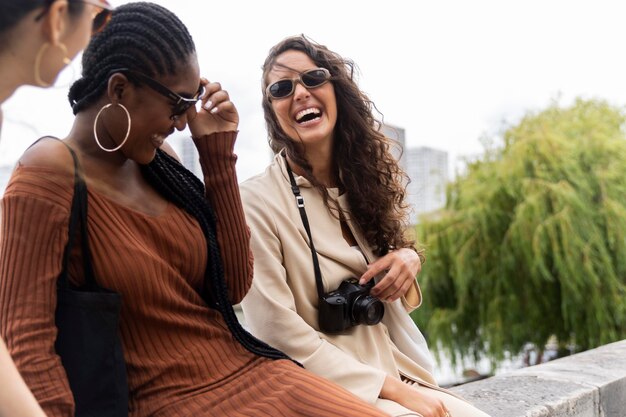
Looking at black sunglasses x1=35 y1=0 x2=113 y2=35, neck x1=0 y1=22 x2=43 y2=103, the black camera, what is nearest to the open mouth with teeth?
the black camera

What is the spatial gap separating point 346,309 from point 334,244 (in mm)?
210

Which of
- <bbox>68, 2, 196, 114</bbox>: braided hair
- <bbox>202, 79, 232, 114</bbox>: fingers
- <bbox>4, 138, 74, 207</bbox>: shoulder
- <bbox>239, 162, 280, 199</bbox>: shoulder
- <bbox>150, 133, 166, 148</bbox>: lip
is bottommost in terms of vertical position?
<bbox>239, 162, 280, 199</bbox>: shoulder

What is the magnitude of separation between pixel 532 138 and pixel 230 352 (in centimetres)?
810

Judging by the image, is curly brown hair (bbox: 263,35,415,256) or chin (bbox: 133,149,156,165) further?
curly brown hair (bbox: 263,35,415,256)

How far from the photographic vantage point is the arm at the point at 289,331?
178 centimetres

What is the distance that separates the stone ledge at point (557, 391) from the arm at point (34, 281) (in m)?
1.53

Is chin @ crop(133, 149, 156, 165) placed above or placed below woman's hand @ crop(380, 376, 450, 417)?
above

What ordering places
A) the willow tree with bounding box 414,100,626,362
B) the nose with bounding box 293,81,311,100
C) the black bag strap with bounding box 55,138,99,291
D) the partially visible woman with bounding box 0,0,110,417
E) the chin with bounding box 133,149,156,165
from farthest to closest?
1. the willow tree with bounding box 414,100,626,362
2. the nose with bounding box 293,81,311,100
3. the chin with bounding box 133,149,156,165
4. the black bag strap with bounding box 55,138,99,291
5. the partially visible woman with bounding box 0,0,110,417

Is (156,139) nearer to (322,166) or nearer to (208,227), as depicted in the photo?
(208,227)

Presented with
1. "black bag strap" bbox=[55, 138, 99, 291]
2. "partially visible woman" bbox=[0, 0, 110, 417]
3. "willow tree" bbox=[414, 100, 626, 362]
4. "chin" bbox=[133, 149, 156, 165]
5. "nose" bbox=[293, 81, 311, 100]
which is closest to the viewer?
"partially visible woman" bbox=[0, 0, 110, 417]

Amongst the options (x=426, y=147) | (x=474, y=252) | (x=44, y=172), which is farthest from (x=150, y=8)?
(x=426, y=147)

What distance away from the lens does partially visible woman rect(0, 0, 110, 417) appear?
2.27 ft

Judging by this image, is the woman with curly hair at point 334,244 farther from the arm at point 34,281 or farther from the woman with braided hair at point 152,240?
the arm at point 34,281

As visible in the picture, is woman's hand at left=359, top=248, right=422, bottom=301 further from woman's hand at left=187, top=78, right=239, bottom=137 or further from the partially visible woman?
the partially visible woman
